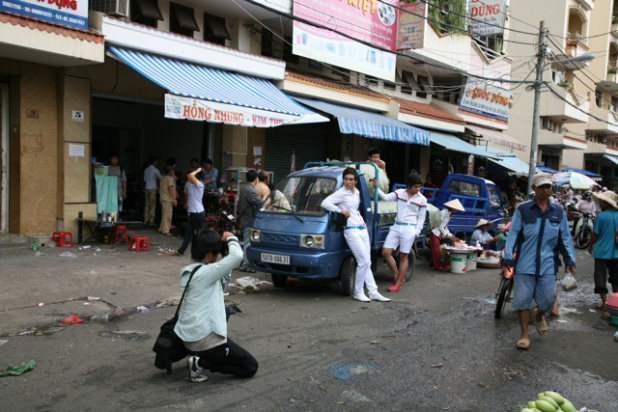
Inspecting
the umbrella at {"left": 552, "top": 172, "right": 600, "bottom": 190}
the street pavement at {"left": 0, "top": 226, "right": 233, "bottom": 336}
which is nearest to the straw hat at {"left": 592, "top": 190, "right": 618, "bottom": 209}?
the street pavement at {"left": 0, "top": 226, "right": 233, "bottom": 336}

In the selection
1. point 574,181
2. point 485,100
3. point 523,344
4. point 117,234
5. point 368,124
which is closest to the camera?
point 523,344

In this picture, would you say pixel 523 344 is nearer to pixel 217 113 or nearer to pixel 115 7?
pixel 217 113

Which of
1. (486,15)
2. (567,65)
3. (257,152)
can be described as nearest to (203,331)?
(257,152)

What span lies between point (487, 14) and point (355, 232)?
725 inches

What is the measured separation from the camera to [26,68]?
10.0 meters

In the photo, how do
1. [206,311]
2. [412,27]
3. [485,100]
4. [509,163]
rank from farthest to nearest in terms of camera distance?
[509,163] → [485,100] → [412,27] → [206,311]

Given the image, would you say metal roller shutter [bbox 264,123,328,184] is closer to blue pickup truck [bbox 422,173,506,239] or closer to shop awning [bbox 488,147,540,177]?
blue pickup truck [bbox 422,173,506,239]

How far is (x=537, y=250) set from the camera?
5.55 meters

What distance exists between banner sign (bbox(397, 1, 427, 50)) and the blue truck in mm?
9599

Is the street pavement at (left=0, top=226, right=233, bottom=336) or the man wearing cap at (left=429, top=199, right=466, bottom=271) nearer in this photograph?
the street pavement at (left=0, top=226, right=233, bottom=336)

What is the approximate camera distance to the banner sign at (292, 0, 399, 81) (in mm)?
14070

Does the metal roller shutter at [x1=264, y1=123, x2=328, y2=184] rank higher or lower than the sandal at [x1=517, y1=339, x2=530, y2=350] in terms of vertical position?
higher

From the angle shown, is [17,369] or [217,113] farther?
[217,113]

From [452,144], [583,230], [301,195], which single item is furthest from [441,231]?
[452,144]
